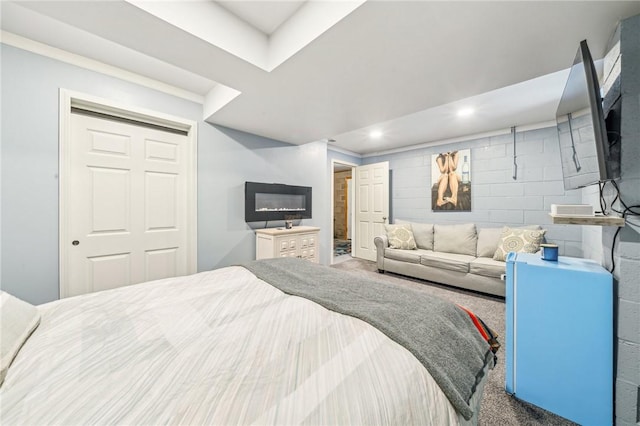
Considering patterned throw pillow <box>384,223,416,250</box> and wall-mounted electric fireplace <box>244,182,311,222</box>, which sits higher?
wall-mounted electric fireplace <box>244,182,311,222</box>

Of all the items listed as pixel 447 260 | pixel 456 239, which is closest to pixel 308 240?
pixel 447 260

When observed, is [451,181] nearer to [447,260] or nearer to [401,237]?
[401,237]

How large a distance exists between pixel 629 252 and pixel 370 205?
4108mm

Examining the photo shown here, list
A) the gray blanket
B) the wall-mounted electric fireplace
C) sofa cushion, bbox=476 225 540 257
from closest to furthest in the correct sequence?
the gray blanket, the wall-mounted electric fireplace, sofa cushion, bbox=476 225 540 257

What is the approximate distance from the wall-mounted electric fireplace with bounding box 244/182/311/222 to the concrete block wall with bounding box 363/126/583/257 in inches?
93.7

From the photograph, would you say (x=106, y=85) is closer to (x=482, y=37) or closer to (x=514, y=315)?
(x=482, y=37)

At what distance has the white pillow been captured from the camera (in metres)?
0.76

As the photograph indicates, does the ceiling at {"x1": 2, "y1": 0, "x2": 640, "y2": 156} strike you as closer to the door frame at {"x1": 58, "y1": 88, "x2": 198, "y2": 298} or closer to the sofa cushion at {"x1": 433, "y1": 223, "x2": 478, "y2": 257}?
the door frame at {"x1": 58, "y1": 88, "x2": 198, "y2": 298}

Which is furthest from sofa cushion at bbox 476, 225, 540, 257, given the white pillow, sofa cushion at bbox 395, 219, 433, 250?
the white pillow

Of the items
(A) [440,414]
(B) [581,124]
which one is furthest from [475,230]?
(A) [440,414]

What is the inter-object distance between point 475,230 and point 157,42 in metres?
4.56

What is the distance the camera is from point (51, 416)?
1.86 feet

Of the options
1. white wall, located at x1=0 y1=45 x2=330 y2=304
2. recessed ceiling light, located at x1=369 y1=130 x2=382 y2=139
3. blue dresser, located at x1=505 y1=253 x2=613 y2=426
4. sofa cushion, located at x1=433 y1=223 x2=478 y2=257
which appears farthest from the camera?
recessed ceiling light, located at x1=369 y1=130 x2=382 y2=139

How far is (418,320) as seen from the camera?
1.07 meters
